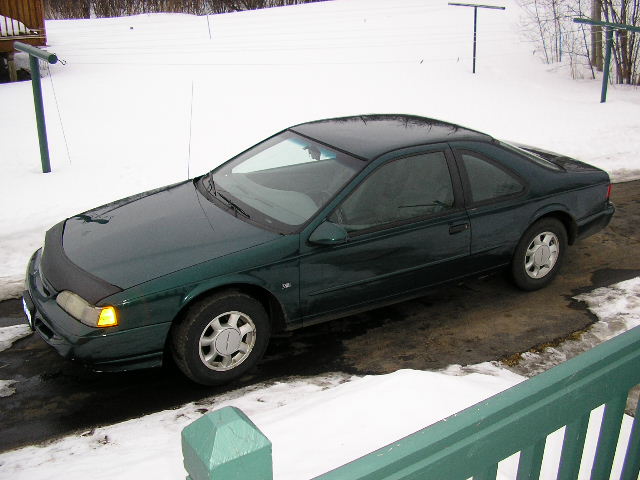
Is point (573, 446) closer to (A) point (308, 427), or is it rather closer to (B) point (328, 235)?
(A) point (308, 427)

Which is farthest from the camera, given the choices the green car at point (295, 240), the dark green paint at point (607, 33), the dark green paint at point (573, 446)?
the dark green paint at point (607, 33)

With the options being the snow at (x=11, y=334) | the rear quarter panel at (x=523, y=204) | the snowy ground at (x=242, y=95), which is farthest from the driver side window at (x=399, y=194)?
the snowy ground at (x=242, y=95)

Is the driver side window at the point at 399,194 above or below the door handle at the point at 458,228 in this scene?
above

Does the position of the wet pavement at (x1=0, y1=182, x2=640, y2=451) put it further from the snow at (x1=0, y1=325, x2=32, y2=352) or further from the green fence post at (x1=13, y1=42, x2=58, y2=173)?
the green fence post at (x1=13, y1=42, x2=58, y2=173)

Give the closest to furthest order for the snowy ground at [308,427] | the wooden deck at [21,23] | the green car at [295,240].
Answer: the snowy ground at [308,427], the green car at [295,240], the wooden deck at [21,23]

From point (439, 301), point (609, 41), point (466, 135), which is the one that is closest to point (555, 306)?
point (439, 301)

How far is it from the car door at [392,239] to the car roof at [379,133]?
0.14m

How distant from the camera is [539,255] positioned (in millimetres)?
6035

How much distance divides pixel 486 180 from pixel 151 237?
2.51 m

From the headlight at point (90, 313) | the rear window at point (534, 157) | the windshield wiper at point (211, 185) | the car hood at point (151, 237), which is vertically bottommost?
the headlight at point (90, 313)

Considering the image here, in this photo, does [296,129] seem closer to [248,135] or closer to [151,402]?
[151,402]

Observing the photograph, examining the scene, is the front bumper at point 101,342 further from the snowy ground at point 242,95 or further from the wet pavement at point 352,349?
the snowy ground at point 242,95

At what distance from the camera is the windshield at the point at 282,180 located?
197 inches

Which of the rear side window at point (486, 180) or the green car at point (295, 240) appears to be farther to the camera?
the rear side window at point (486, 180)
